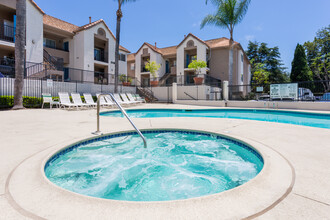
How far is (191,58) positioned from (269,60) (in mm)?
20230

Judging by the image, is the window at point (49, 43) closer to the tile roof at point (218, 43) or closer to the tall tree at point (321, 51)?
the tile roof at point (218, 43)

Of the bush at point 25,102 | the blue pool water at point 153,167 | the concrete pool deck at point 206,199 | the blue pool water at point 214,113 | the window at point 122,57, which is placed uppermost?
the window at point 122,57

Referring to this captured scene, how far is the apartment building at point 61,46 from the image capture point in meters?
15.1

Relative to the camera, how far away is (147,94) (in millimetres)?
20672

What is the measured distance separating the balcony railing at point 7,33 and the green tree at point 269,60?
1410 inches

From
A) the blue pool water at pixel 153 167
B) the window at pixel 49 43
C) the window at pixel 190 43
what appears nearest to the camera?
the blue pool water at pixel 153 167

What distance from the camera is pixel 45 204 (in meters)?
1.48

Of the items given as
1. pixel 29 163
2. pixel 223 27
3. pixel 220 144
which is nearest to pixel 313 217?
pixel 220 144

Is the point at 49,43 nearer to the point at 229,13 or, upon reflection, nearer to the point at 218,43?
Result: the point at 229,13

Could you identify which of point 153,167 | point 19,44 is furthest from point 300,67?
point 19,44

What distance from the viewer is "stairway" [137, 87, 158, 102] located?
1995 centimetres

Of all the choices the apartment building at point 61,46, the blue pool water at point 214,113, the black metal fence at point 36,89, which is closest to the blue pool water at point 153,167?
the blue pool water at point 214,113

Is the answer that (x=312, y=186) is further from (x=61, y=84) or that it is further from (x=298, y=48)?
(x=298, y=48)

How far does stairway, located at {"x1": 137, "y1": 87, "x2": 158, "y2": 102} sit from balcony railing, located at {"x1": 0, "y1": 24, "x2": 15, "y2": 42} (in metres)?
12.3
